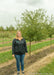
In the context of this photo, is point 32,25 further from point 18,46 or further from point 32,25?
point 18,46

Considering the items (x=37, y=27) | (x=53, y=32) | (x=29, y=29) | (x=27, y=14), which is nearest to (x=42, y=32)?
(x=37, y=27)

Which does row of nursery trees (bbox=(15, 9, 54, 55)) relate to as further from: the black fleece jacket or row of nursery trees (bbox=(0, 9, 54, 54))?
the black fleece jacket

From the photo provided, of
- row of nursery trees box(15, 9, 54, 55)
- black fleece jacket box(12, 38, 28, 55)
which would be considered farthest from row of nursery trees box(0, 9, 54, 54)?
black fleece jacket box(12, 38, 28, 55)

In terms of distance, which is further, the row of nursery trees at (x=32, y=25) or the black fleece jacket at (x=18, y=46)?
the row of nursery trees at (x=32, y=25)

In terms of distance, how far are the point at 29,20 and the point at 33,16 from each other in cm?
47

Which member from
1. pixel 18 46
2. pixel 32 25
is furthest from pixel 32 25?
pixel 18 46

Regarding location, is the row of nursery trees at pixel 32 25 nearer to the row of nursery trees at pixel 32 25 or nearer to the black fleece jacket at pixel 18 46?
the row of nursery trees at pixel 32 25

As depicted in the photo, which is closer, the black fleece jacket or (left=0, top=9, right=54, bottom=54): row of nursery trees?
the black fleece jacket

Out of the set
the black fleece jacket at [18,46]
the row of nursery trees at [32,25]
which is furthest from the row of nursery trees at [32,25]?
the black fleece jacket at [18,46]

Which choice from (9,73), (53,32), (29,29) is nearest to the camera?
(9,73)

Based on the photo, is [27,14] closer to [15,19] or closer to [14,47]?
[15,19]

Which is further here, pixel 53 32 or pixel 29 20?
pixel 53 32

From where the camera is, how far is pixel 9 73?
4.64 m

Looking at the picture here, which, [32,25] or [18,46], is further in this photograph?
[32,25]
